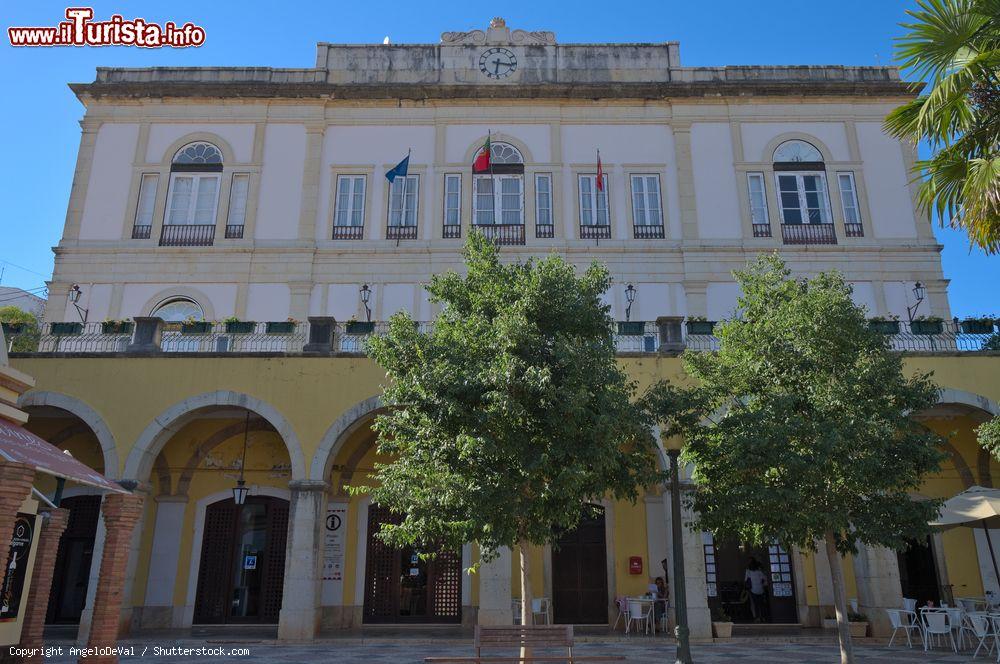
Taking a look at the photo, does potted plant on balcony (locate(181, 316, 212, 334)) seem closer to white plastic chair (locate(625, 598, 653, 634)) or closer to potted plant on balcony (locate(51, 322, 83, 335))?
potted plant on balcony (locate(51, 322, 83, 335))

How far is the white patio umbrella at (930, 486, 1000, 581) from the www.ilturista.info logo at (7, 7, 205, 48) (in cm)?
1724

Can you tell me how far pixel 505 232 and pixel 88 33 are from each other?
35.3 ft

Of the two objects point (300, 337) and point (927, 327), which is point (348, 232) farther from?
point (927, 327)

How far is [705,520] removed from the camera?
1130 centimetres

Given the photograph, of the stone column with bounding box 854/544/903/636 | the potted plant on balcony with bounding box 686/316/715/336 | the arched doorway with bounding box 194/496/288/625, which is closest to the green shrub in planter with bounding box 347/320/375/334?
the arched doorway with bounding box 194/496/288/625

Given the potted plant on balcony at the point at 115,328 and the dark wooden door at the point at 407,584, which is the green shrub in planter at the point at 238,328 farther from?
the dark wooden door at the point at 407,584

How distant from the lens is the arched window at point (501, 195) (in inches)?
830

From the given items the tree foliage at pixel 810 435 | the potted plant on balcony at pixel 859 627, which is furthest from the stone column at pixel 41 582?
the potted plant on balcony at pixel 859 627

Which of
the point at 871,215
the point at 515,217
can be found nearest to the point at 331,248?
the point at 515,217

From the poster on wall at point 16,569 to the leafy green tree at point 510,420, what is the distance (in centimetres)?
435

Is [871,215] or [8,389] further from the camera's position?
[871,215]

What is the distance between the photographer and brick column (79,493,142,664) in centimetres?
927

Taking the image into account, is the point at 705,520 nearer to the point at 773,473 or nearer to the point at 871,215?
the point at 773,473

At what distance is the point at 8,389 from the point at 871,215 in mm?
20564
